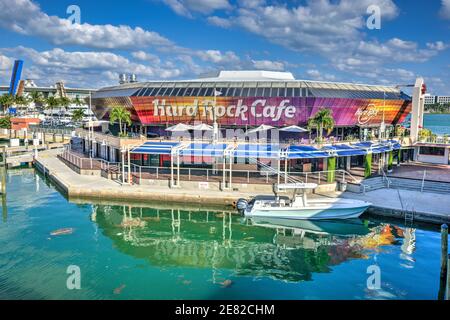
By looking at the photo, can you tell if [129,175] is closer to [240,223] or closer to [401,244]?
[240,223]

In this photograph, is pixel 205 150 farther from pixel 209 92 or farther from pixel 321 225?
pixel 321 225

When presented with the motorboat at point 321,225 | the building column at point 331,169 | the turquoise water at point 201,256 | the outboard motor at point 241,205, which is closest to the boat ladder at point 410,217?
the turquoise water at point 201,256

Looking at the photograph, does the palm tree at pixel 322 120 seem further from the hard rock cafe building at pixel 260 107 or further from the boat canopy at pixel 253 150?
the boat canopy at pixel 253 150

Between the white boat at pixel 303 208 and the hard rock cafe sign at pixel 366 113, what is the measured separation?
21.5m

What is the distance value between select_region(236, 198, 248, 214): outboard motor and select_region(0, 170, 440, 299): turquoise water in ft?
3.73

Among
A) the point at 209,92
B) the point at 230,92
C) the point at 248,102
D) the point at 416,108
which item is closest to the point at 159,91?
the point at 209,92

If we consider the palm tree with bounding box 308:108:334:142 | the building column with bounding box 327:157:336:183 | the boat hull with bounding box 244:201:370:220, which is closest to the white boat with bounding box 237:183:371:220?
the boat hull with bounding box 244:201:370:220

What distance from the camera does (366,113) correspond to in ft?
171

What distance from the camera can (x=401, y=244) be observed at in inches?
1062

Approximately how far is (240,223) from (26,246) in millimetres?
16340

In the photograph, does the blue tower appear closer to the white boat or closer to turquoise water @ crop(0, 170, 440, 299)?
turquoise water @ crop(0, 170, 440, 299)

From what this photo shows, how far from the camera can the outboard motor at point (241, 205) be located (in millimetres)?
34219
